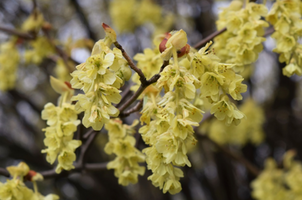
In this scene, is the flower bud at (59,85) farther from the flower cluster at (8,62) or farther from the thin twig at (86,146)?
the flower cluster at (8,62)

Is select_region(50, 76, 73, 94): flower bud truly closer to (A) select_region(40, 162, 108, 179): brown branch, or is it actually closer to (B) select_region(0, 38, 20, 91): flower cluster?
(A) select_region(40, 162, 108, 179): brown branch

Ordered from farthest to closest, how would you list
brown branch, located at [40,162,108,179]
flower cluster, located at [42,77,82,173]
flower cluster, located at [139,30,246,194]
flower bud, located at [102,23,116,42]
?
brown branch, located at [40,162,108,179]
flower cluster, located at [42,77,82,173]
flower bud, located at [102,23,116,42]
flower cluster, located at [139,30,246,194]

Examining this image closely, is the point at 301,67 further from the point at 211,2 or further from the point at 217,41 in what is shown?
the point at 211,2

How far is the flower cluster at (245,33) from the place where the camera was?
1.42 m

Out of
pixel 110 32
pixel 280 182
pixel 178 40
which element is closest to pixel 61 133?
pixel 110 32

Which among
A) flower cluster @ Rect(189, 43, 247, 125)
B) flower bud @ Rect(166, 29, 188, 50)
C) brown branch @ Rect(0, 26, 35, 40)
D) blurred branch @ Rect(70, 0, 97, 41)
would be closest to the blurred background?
blurred branch @ Rect(70, 0, 97, 41)

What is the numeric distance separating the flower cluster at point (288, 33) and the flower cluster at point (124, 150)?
0.88 m

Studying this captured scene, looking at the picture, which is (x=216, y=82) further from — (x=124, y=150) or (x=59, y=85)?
(x=59, y=85)

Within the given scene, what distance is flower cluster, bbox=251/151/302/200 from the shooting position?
276 centimetres

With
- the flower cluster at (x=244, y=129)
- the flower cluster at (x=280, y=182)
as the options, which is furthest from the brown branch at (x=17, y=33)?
the flower cluster at (x=280, y=182)

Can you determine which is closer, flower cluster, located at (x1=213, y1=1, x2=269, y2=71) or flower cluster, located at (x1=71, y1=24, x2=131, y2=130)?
flower cluster, located at (x1=71, y1=24, x2=131, y2=130)

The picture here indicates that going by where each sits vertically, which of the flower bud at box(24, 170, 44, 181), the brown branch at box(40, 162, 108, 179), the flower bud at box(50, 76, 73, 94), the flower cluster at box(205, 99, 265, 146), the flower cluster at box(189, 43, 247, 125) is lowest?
the flower cluster at box(205, 99, 265, 146)

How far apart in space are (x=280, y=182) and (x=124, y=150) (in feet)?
7.84

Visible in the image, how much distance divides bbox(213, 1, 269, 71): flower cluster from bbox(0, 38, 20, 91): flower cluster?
2.11 m
